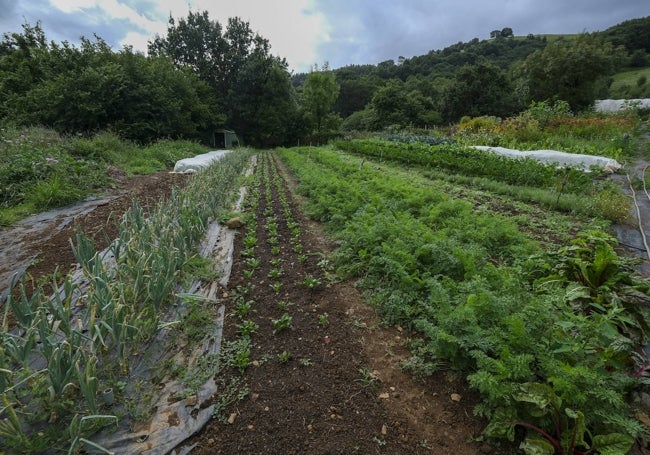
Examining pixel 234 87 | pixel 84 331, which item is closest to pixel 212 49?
pixel 234 87

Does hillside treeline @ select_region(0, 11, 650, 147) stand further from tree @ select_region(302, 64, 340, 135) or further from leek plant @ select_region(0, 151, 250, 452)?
leek plant @ select_region(0, 151, 250, 452)

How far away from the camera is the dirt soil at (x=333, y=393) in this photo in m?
1.87

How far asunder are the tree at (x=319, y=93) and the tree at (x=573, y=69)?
60.2 feet

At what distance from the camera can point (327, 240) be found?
507cm

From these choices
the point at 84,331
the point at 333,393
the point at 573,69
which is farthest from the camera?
the point at 573,69

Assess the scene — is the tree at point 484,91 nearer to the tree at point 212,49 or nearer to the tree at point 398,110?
the tree at point 398,110

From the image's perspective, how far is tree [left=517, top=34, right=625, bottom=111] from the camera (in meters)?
22.7

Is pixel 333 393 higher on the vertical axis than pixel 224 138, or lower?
lower

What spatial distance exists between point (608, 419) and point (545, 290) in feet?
4.36

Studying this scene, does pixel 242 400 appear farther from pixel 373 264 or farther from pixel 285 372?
pixel 373 264

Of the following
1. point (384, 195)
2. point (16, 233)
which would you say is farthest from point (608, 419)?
point (16, 233)

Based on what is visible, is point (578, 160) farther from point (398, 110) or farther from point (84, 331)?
point (398, 110)

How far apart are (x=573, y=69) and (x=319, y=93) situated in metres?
21.5

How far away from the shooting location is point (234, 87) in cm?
3189
